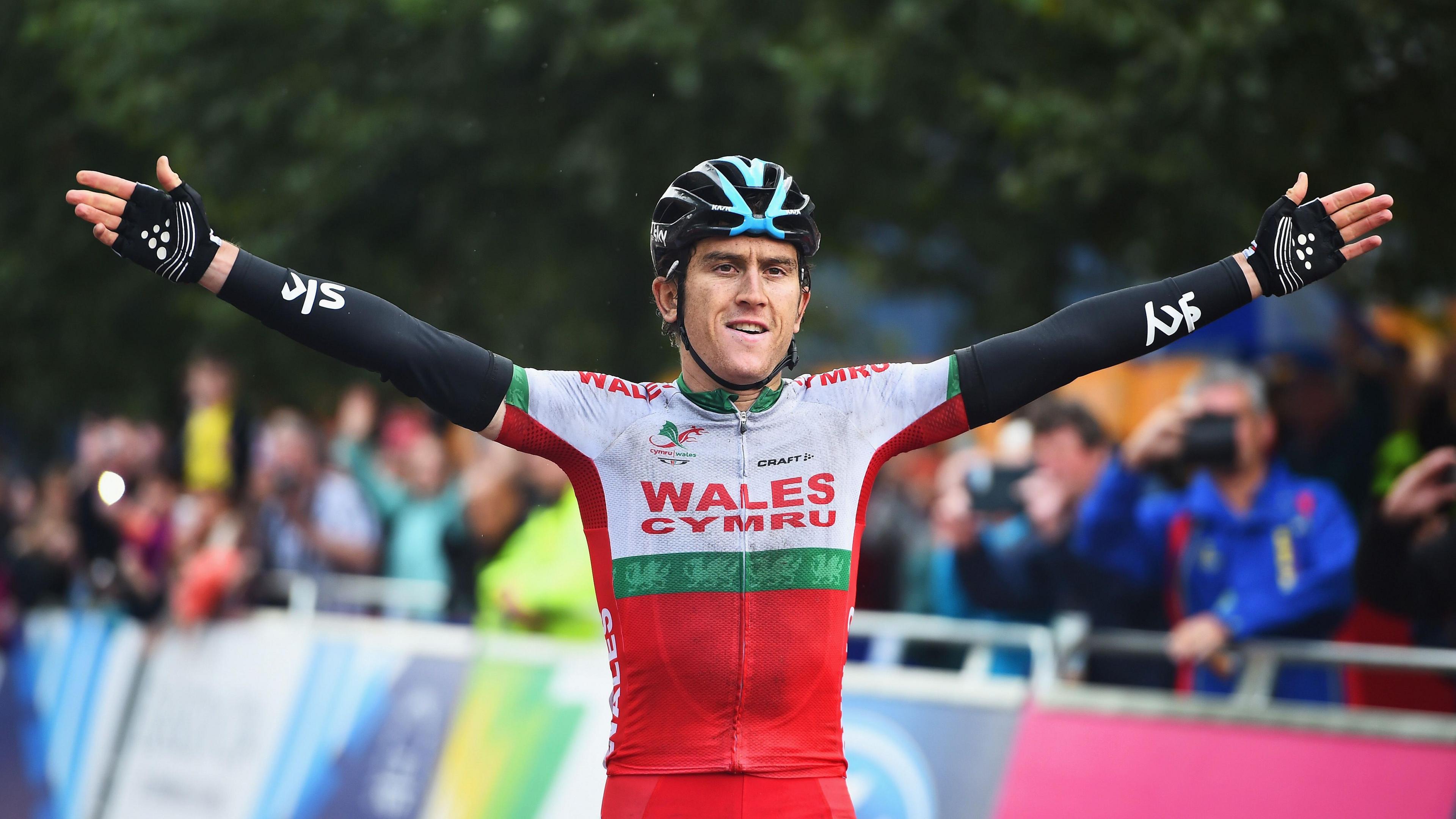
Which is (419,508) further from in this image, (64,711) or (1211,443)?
(1211,443)

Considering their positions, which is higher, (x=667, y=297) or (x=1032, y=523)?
(x=667, y=297)

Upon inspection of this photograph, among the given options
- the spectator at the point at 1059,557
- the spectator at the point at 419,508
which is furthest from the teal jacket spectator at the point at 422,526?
the spectator at the point at 1059,557

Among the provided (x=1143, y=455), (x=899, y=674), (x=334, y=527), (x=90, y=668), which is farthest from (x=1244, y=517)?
(x=90, y=668)

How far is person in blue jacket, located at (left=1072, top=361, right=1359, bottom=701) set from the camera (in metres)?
6.54

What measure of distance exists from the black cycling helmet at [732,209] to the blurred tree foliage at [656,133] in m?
5.77

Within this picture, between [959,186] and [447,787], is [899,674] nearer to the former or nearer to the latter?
[447,787]

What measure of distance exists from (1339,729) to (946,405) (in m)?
2.47

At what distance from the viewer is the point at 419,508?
10523 millimetres

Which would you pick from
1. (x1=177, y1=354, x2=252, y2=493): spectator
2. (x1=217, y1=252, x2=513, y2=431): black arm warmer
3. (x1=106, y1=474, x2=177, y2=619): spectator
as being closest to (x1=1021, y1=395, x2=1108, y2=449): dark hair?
(x1=217, y1=252, x2=513, y2=431): black arm warmer

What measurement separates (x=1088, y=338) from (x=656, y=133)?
9.19 metres

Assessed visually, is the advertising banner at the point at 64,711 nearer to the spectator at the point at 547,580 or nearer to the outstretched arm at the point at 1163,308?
the spectator at the point at 547,580

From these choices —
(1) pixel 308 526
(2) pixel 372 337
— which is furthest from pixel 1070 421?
(1) pixel 308 526

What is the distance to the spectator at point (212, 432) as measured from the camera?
13.4m

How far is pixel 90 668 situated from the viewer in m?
11.9
